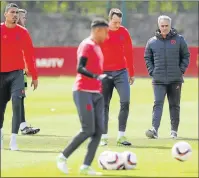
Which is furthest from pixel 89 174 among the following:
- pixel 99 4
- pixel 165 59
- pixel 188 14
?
pixel 99 4

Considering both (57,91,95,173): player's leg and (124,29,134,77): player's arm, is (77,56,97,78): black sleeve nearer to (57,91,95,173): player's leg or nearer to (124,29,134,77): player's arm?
(57,91,95,173): player's leg

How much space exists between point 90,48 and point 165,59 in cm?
534

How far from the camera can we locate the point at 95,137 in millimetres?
11578

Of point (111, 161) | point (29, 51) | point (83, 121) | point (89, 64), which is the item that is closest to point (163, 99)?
point (29, 51)

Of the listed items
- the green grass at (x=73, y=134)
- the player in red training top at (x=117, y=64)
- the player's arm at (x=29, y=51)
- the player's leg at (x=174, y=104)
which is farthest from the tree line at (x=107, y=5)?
the player's arm at (x=29, y=51)

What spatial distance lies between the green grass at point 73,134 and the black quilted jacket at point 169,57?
114cm

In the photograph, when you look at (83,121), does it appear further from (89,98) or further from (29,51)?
(29,51)

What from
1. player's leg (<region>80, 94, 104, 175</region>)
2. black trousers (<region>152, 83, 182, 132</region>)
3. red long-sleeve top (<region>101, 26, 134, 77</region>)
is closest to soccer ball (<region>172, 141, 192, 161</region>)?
player's leg (<region>80, 94, 104, 175</region>)

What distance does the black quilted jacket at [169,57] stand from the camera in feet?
54.7

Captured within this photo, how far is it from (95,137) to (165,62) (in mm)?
5388

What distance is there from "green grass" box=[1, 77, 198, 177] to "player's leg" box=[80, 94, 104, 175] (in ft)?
0.62

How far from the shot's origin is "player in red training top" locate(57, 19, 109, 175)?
11484 mm

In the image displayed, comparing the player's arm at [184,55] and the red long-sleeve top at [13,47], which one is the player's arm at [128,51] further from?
the red long-sleeve top at [13,47]

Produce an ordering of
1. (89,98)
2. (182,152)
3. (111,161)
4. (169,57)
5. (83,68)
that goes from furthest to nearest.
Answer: (169,57), (182,152), (111,161), (89,98), (83,68)
